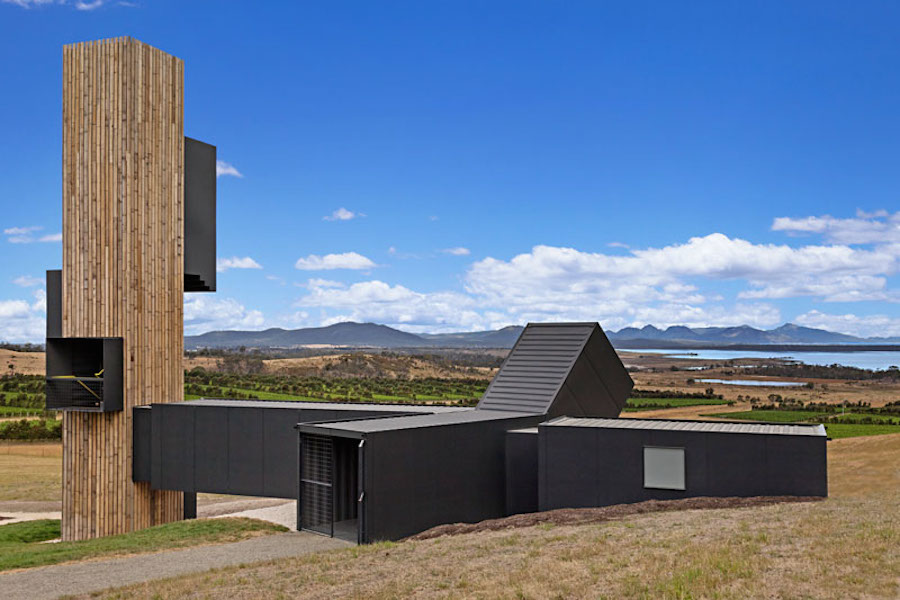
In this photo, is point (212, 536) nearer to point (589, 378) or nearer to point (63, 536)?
point (63, 536)

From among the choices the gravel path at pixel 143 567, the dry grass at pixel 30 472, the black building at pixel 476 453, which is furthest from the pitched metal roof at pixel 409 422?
the dry grass at pixel 30 472

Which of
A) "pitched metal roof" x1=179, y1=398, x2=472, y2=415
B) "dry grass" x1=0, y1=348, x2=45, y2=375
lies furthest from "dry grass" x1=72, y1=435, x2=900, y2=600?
"dry grass" x1=0, y1=348, x2=45, y2=375

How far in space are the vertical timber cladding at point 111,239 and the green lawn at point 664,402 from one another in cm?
4352

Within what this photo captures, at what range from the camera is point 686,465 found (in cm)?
1591

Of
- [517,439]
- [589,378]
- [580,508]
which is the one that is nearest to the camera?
[580,508]

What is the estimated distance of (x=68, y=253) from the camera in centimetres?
1945

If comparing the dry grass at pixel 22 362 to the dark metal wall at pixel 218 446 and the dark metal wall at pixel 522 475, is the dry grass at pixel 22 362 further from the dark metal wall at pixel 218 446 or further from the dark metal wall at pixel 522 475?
the dark metal wall at pixel 522 475

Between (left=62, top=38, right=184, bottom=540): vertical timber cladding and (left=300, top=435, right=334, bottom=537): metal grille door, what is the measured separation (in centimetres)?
579

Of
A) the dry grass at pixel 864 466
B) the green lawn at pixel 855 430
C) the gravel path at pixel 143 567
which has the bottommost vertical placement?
the green lawn at pixel 855 430

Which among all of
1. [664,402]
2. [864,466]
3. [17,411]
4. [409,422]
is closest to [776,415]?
[664,402]

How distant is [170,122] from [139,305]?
4.92 meters

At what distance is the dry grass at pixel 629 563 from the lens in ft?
27.5

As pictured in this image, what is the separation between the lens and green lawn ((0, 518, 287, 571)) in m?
15.1

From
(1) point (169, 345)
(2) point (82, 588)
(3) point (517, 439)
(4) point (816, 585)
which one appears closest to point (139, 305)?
(1) point (169, 345)
